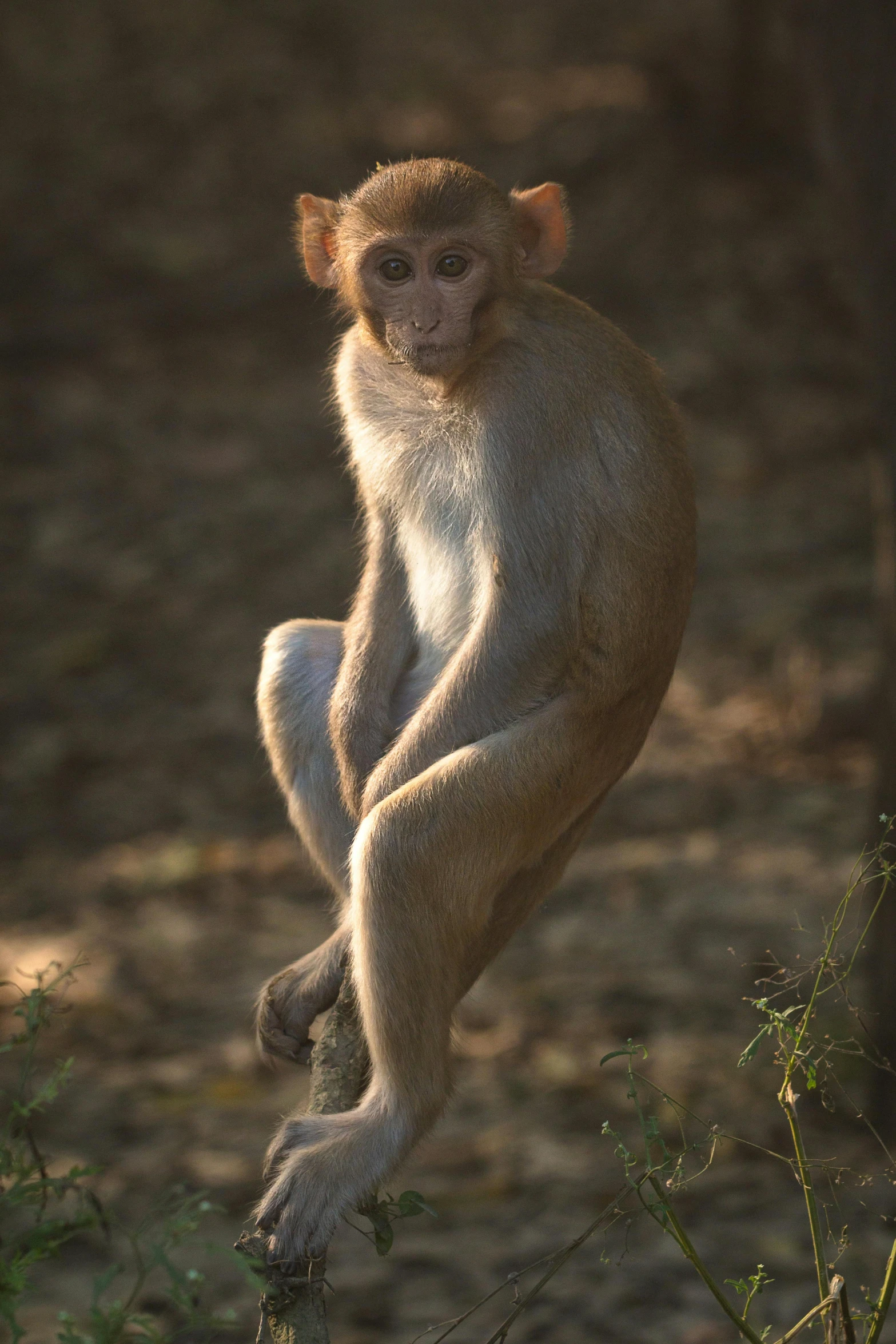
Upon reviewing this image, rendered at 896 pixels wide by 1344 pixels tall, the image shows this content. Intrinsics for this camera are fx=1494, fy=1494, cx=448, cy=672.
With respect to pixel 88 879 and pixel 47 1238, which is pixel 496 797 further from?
pixel 88 879

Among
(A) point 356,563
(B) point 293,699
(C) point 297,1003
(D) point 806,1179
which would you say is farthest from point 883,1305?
(A) point 356,563

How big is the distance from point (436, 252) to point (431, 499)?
26.1 inches

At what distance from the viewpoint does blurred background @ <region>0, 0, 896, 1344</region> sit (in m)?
6.53

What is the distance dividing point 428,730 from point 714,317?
10.1 meters

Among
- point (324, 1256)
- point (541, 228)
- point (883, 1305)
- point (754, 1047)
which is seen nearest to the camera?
point (754, 1047)

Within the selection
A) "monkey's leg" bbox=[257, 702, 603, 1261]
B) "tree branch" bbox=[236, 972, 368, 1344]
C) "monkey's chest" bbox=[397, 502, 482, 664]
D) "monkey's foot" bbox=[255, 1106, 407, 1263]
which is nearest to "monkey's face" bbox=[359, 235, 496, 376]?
"monkey's chest" bbox=[397, 502, 482, 664]

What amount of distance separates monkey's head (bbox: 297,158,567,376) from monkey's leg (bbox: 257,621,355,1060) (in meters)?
0.93

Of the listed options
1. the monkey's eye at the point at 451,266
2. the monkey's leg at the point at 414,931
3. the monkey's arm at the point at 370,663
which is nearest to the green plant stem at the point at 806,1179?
the monkey's leg at the point at 414,931

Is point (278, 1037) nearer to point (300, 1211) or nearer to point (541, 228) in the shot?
point (300, 1211)

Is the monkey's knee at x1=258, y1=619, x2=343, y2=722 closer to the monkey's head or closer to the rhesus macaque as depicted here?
the rhesus macaque

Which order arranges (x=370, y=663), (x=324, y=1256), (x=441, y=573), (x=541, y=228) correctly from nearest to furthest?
(x=324, y=1256)
(x=541, y=228)
(x=441, y=573)
(x=370, y=663)

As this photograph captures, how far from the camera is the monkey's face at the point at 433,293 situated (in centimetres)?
340

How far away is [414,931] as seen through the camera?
3.37 meters

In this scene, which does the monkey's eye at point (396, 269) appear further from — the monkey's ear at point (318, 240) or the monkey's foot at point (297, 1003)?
the monkey's foot at point (297, 1003)
